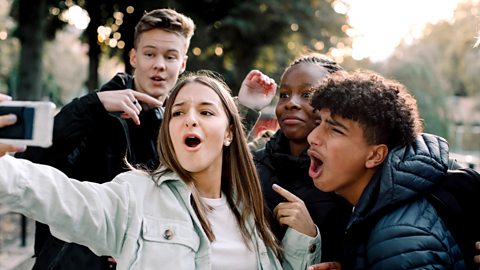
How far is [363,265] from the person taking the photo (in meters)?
2.24

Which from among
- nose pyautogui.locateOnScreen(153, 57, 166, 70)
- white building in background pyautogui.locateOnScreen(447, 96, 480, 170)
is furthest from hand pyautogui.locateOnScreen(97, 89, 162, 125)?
white building in background pyautogui.locateOnScreen(447, 96, 480, 170)

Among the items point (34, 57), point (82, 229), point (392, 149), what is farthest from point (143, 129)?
point (34, 57)

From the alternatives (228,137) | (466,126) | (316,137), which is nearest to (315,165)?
(316,137)

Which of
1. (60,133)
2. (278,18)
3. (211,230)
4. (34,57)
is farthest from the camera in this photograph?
(278,18)

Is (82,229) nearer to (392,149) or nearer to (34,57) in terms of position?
(392,149)

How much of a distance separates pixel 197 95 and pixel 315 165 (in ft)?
2.01

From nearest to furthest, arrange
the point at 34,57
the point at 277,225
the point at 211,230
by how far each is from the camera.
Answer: the point at 211,230, the point at 277,225, the point at 34,57

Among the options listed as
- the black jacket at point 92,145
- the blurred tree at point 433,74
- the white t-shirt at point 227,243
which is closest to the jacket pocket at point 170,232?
the white t-shirt at point 227,243

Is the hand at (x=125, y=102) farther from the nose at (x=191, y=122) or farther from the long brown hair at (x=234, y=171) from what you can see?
the nose at (x=191, y=122)

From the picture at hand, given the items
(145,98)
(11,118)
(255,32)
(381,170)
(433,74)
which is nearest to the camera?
(11,118)

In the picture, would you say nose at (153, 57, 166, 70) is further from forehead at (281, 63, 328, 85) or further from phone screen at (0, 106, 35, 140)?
phone screen at (0, 106, 35, 140)

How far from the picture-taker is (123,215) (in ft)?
7.07

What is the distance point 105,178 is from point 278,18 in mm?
9742

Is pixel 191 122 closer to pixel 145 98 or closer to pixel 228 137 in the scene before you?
pixel 228 137
